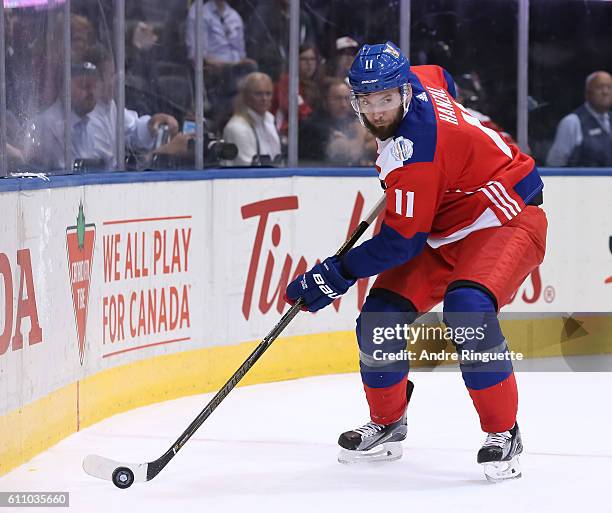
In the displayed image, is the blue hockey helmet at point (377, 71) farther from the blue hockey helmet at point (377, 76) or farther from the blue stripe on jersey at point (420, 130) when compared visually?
the blue stripe on jersey at point (420, 130)

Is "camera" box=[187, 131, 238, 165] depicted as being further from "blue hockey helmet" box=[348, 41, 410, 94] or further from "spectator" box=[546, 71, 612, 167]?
"blue hockey helmet" box=[348, 41, 410, 94]

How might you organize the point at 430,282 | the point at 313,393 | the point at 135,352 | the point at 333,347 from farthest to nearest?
the point at 333,347 → the point at 313,393 → the point at 135,352 → the point at 430,282

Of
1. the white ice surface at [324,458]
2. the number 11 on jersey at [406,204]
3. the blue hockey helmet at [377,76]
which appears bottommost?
the white ice surface at [324,458]

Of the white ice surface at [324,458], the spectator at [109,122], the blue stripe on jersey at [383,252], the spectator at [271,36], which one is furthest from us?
the spectator at [271,36]

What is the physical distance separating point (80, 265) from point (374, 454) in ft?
4.18

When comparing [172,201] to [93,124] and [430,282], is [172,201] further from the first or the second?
[430,282]

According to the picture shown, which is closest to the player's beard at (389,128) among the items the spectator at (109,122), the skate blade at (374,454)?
the skate blade at (374,454)

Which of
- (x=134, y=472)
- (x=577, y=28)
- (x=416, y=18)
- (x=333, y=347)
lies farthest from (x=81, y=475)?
(x=577, y=28)

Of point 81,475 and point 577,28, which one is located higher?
point 577,28

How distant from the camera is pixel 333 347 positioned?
255 inches

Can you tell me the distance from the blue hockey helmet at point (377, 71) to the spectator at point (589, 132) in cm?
324

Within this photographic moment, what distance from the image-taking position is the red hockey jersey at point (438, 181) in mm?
4137

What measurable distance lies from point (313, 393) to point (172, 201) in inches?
40.4

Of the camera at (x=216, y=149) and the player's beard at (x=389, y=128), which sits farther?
the camera at (x=216, y=149)
